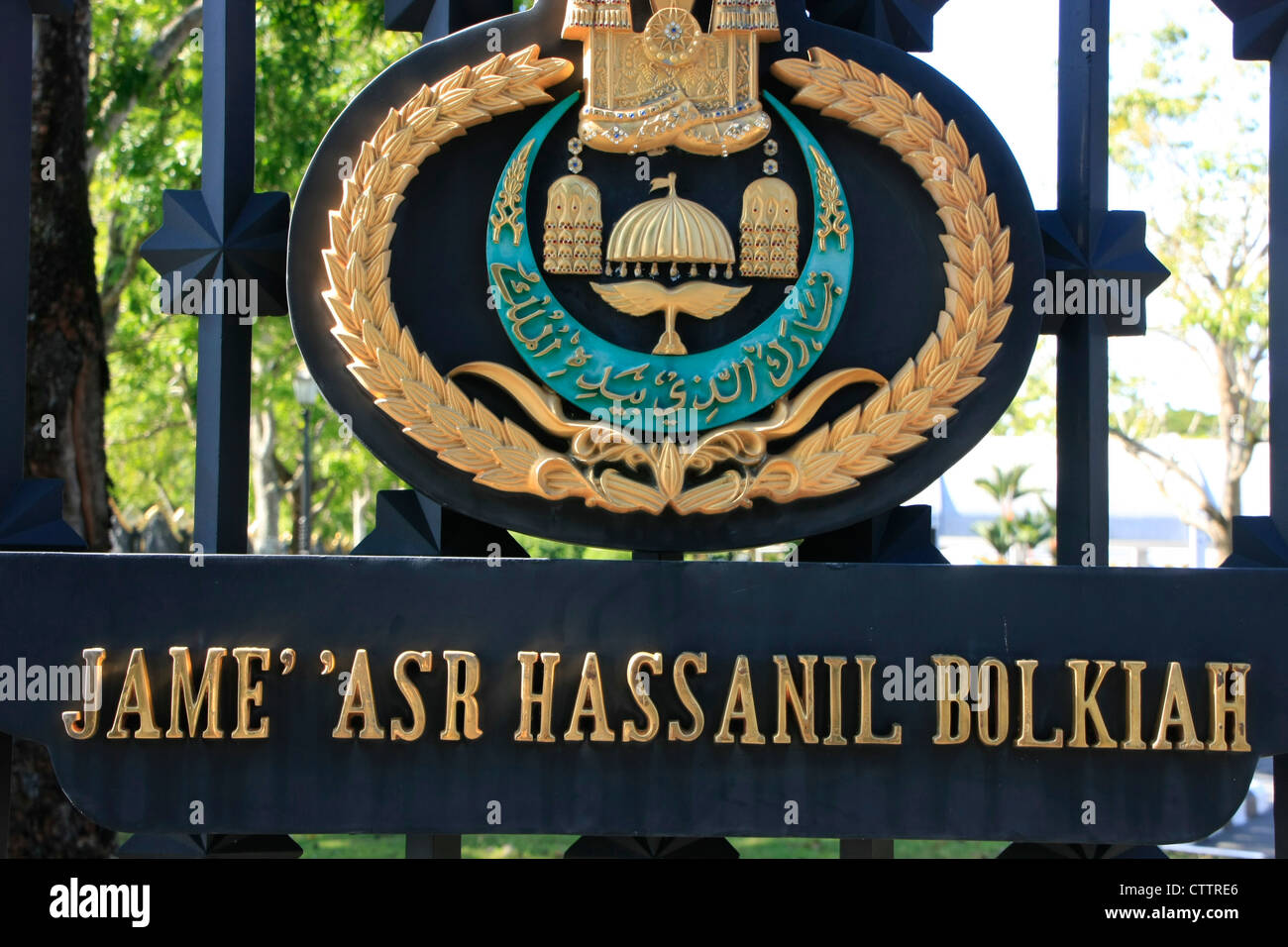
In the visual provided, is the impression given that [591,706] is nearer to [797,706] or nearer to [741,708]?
[741,708]

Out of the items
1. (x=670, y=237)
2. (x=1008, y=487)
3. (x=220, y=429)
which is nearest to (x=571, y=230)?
(x=670, y=237)

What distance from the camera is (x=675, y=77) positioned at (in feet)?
15.3

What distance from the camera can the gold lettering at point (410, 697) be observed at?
443 cm

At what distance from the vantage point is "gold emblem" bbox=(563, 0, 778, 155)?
463 cm

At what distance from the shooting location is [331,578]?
14.7 ft

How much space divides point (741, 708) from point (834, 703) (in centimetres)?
33

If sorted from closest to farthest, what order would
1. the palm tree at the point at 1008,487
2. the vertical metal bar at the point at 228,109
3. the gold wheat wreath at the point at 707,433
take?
the gold wheat wreath at the point at 707,433 < the vertical metal bar at the point at 228,109 < the palm tree at the point at 1008,487

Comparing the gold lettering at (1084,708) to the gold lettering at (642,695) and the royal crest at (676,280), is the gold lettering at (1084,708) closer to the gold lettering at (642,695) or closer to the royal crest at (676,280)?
the royal crest at (676,280)

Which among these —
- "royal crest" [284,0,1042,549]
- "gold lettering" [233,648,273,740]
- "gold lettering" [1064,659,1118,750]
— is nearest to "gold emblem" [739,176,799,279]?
"royal crest" [284,0,1042,549]

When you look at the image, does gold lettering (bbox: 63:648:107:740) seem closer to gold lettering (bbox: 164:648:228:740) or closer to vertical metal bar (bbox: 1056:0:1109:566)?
gold lettering (bbox: 164:648:228:740)

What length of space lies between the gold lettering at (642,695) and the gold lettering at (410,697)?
0.72 m

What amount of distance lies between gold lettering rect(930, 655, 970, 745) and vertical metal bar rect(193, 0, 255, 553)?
106 inches

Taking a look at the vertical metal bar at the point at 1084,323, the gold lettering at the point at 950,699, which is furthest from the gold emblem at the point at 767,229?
the gold lettering at the point at 950,699
